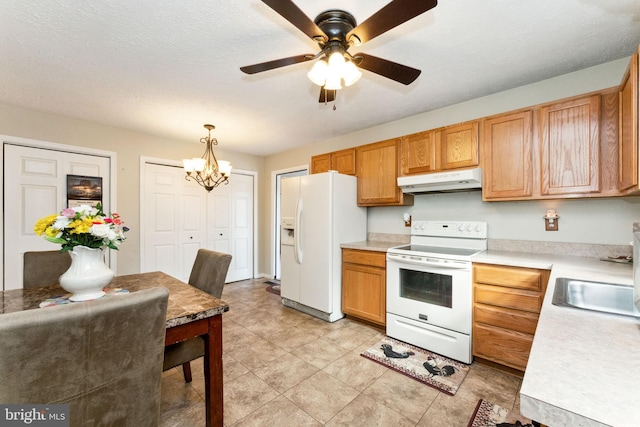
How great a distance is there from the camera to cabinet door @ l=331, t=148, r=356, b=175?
3.36 meters

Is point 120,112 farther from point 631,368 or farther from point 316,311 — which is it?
point 631,368

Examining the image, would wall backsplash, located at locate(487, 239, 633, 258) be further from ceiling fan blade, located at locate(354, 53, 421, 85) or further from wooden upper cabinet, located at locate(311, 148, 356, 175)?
ceiling fan blade, located at locate(354, 53, 421, 85)

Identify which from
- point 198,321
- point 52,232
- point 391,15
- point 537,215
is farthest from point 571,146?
point 52,232

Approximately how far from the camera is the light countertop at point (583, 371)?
49 cm

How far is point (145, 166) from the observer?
3768mm

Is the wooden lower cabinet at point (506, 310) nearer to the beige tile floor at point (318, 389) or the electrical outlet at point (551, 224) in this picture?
the beige tile floor at point (318, 389)

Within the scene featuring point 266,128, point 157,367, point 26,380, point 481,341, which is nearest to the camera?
point 26,380

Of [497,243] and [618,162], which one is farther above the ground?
[618,162]

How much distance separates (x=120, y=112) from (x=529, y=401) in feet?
13.1

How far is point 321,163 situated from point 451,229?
6.31 ft

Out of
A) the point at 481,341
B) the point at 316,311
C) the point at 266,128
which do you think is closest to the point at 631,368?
the point at 481,341

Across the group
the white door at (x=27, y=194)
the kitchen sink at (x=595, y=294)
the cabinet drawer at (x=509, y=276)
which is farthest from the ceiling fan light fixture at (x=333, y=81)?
the white door at (x=27, y=194)

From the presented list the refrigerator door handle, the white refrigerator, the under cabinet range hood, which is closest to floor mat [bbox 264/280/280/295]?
the white refrigerator

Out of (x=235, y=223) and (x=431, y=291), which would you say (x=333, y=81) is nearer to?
(x=431, y=291)
